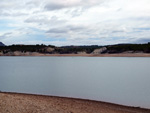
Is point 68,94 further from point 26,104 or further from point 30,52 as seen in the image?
point 30,52

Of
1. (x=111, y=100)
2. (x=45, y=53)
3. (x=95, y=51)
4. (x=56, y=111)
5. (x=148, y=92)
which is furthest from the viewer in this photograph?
(x=45, y=53)

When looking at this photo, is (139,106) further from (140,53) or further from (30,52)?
(30,52)

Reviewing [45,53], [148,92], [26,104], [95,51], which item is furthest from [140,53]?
[26,104]

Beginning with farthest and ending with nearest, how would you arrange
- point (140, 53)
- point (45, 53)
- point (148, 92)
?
point (45, 53) → point (140, 53) → point (148, 92)

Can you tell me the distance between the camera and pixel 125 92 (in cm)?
1499

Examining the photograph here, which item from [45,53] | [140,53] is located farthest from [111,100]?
[45,53]

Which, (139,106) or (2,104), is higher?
(2,104)

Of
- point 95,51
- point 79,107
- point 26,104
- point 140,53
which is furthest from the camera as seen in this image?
point 95,51

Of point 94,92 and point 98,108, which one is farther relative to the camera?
point 94,92

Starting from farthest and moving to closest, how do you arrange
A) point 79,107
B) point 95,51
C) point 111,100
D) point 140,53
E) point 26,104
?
1. point 95,51
2. point 140,53
3. point 111,100
4. point 79,107
5. point 26,104

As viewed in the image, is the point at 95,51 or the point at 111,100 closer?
the point at 111,100

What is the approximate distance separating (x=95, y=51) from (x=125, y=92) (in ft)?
300

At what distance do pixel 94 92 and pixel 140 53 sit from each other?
73095 mm

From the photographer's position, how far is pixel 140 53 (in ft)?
276
